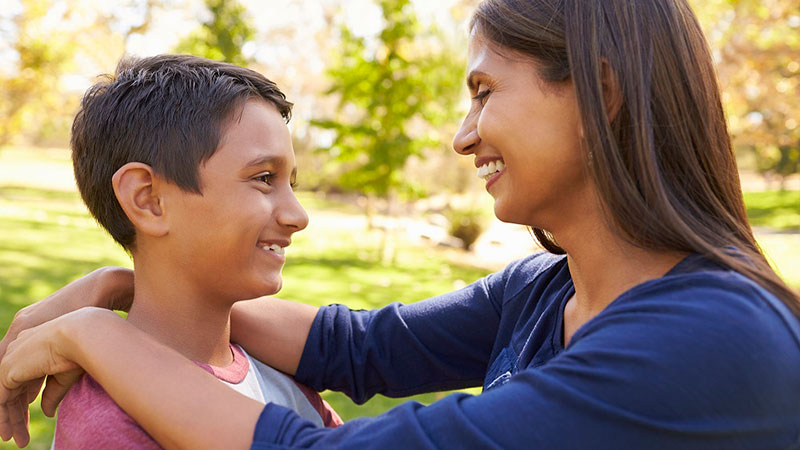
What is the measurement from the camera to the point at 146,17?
2517 centimetres

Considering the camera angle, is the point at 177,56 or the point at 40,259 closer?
the point at 177,56

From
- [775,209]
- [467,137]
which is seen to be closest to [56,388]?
[467,137]

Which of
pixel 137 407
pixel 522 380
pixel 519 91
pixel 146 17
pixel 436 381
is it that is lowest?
pixel 436 381

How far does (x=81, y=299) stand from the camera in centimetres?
179

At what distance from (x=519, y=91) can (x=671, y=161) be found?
36cm

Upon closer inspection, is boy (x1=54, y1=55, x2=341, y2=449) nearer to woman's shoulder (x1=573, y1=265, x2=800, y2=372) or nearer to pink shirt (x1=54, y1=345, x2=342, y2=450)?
pink shirt (x1=54, y1=345, x2=342, y2=450)

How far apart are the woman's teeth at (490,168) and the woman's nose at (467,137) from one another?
0.20 feet

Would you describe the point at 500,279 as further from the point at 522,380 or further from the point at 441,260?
the point at 441,260

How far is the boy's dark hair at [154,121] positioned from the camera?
1.76 meters

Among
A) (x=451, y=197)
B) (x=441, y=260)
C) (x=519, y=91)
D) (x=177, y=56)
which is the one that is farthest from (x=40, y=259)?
(x=451, y=197)

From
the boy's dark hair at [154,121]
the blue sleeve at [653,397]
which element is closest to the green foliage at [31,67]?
the boy's dark hair at [154,121]

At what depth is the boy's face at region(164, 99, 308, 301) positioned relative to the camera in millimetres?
1721

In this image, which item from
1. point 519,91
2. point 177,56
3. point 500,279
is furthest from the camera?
point 500,279

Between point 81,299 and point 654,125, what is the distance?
1.39 metres
